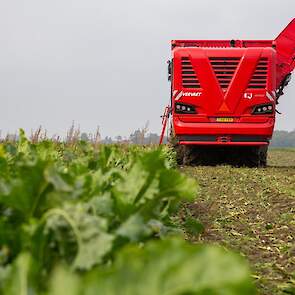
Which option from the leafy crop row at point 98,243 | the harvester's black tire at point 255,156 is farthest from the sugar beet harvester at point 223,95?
the leafy crop row at point 98,243

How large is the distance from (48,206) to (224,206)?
17.3 feet

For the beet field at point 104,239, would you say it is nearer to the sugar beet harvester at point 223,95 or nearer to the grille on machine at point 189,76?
the sugar beet harvester at point 223,95

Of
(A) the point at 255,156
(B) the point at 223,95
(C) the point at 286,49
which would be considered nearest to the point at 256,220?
(B) the point at 223,95

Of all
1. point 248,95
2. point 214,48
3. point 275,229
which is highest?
point 214,48

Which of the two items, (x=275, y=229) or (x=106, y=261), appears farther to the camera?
(x=275, y=229)

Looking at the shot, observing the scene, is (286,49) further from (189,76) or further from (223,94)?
(189,76)

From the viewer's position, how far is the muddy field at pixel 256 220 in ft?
12.1

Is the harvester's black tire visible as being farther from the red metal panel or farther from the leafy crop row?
the leafy crop row

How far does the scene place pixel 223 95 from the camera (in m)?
11.6

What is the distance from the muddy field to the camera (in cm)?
368

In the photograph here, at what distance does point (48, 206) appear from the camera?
4.91 ft

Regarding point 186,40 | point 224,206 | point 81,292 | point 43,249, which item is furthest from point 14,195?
point 186,40

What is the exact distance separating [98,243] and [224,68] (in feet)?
35.5

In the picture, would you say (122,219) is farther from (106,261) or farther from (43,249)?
(43,249)
